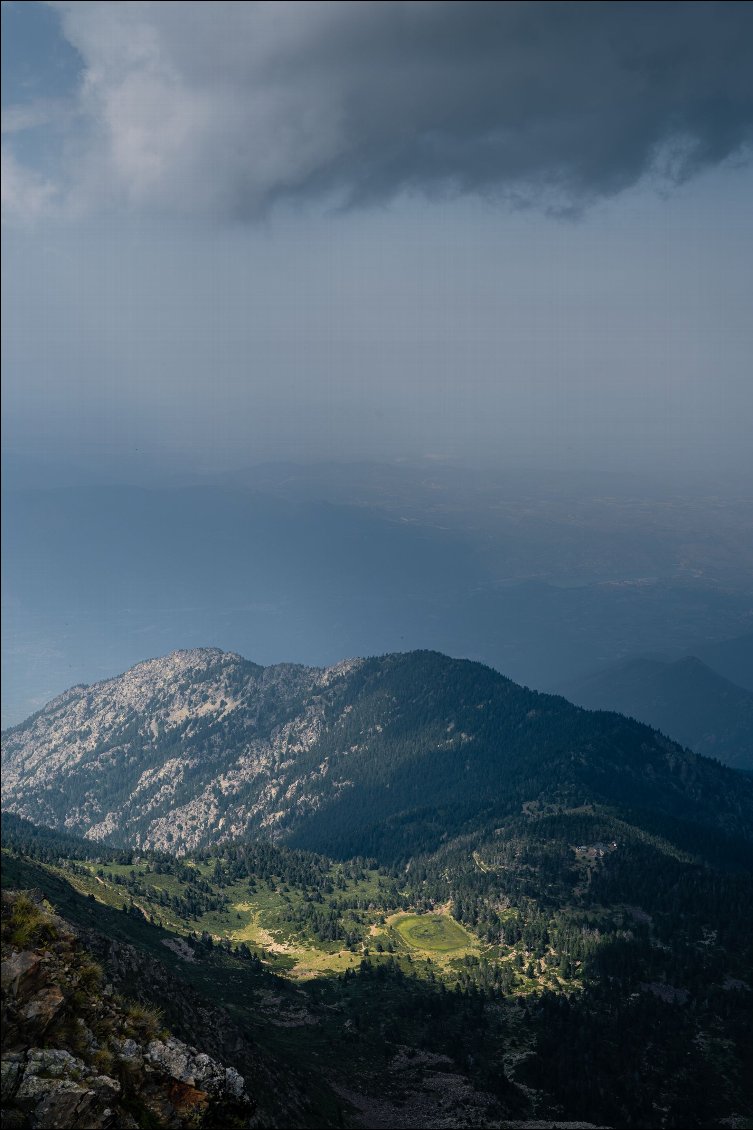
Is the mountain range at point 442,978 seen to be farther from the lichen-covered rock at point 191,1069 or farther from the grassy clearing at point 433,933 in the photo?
the grassy clearing at point 433,933

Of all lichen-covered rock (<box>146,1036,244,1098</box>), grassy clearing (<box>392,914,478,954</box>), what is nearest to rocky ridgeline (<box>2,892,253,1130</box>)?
lichen-covered rock (<box>146,1036,244,1098</box>)

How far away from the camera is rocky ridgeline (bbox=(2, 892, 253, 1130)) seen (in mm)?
22406

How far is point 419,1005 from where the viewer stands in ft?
372

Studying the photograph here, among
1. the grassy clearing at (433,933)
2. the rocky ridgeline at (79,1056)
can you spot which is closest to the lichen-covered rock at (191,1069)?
the rocky ridgeline at (79,1056)

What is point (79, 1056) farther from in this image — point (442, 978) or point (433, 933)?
Result: point (433, 933)

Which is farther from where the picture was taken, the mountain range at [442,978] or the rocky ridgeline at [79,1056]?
the mountain range at [442,978]

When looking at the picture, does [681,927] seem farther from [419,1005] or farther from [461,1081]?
[461,1081]

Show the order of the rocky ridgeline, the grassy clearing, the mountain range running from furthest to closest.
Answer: the grassy clearing → the mountain range → the rocky ridgeline

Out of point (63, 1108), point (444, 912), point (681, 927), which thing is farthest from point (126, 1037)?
point (444, 912)

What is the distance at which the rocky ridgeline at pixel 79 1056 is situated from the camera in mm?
22406

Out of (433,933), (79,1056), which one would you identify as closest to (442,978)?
(433,933)

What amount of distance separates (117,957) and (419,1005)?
63.1 metres

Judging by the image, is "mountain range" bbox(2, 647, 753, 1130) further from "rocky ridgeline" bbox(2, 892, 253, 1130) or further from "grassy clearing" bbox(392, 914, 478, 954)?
"grassy clearing" bbox(392, 914, 478, 954)

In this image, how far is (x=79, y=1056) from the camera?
24391 mm
